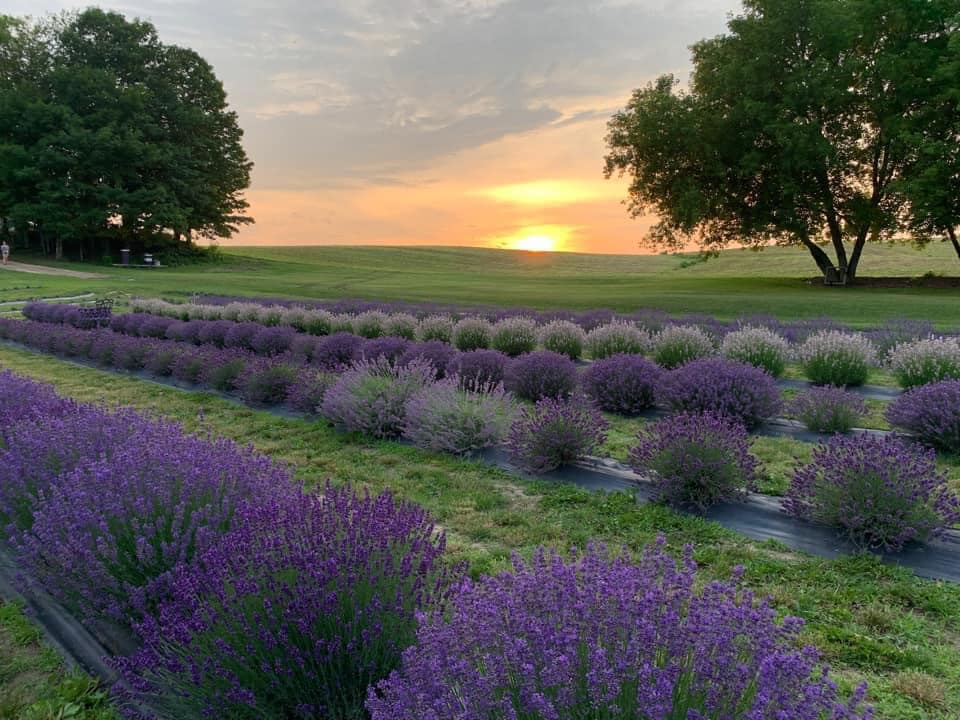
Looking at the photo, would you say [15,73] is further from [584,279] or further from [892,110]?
[892,110]

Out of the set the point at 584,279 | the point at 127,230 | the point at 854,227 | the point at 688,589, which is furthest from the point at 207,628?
the point at 127,230

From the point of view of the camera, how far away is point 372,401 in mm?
6387

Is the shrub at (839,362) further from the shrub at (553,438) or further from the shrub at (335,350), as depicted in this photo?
the shrub at (335,350)

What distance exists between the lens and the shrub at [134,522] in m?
2.66

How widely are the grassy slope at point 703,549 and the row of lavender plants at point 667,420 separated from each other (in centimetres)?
29

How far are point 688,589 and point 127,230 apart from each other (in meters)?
48.9

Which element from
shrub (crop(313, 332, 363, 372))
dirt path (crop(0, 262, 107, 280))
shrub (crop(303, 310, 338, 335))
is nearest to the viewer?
shrub (crop(313, 332, 363, 372))

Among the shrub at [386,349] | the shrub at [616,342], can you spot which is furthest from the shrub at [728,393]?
the shrub at [386,349]

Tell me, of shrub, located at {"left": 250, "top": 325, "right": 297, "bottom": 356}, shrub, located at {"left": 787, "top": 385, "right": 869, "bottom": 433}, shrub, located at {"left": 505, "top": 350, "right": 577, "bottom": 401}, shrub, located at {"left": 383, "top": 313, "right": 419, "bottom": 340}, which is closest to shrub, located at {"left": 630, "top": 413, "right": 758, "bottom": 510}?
shrub, located at {"left": 787, "top": 385, "right": 869, "bottom": 433}

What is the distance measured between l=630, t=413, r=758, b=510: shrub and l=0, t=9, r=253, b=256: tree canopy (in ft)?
139

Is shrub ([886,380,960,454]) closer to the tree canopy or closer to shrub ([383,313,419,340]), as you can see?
shrub ([383,313,419,340])

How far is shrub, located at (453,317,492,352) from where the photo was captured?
11133 millimetres

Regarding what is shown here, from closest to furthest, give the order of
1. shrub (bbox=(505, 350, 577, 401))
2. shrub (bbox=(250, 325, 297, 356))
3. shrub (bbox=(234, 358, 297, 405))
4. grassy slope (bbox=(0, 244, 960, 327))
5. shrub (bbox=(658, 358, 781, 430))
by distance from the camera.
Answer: shrub (bbox=(658, 358, 781, 430)) → shrub (bbox=(505, 350, 577, 401)) → shrub (bbox=(234, 358, 297, 405)) → shrub (bbox=(250, 325, 297, 356)) → grassy slope (bbox=(0, 244, 960, 327))

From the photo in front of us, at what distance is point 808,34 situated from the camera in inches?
1043
